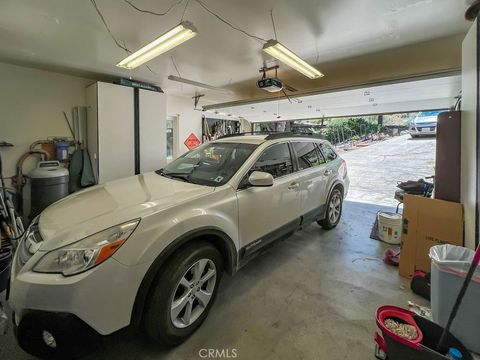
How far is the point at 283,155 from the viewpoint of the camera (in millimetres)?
2635

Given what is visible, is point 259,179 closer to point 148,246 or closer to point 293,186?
point 293,186

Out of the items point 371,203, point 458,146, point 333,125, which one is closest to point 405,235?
point 458,146

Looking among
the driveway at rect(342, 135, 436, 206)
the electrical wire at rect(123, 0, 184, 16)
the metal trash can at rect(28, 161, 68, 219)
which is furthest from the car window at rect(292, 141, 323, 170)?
the metal trash can at rect(28, 161, 68, 219)

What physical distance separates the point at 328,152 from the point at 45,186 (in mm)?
4496

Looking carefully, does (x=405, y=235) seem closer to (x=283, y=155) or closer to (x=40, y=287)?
(x=283, y=155)

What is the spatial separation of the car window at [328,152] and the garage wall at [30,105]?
4.74 m

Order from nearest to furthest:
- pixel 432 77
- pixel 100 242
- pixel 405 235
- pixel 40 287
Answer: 1. pixel 40 287
2. pixel 100 242
3. pixel 405 235
4. pixel 432 77

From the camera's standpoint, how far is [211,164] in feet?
7.60

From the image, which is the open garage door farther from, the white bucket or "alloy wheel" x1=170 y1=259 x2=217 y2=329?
"alloy wheel" x1=170 y1=259 x2=217 y2=329

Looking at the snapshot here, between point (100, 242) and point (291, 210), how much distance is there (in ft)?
6.20

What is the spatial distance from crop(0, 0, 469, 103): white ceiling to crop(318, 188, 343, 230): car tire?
211 cm

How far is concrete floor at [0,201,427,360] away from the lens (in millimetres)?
1540

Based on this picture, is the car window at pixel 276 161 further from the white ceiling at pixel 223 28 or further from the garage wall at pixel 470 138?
the garage wall at pixel 470 138

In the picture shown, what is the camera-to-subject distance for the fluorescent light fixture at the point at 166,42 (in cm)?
216
